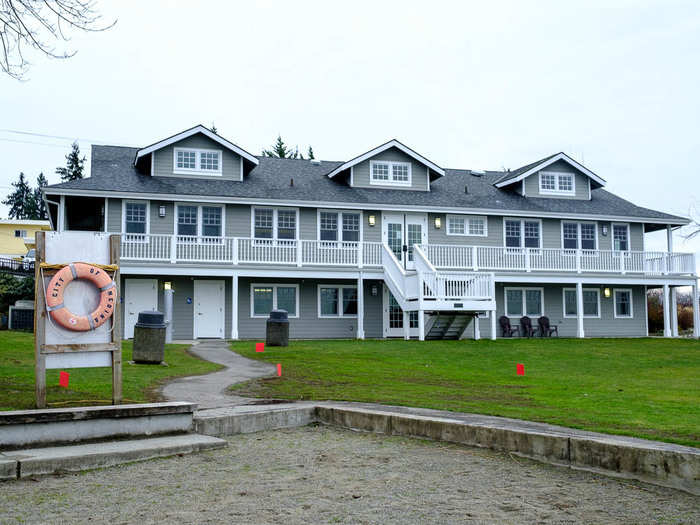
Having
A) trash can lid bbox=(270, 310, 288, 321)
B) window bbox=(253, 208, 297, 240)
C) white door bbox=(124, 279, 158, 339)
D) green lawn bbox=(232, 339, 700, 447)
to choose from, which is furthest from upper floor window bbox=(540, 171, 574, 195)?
white door bbox=(124, 279, 158, 339)

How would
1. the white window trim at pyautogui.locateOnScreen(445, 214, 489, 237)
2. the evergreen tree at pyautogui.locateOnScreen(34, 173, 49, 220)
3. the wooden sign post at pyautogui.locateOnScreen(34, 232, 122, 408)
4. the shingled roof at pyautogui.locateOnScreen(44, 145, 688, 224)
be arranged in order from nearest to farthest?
the wooden sign post at pyautogui.locateOnScreen(34, 232, 122, 408) < the shingled roof at pyautogui.locateOnScreen(44, 145, 688, 224) < the white window trim at pyautogui.locateOnScreen(445, 214, 489, 237) < the evergreen tree at pyautogui.locateOnScreen(34, 173, 49, 220)

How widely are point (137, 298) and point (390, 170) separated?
36.1 feet

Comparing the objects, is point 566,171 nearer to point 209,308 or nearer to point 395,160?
point 395,160

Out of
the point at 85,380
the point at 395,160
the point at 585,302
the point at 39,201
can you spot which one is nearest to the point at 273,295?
the point at 395,160

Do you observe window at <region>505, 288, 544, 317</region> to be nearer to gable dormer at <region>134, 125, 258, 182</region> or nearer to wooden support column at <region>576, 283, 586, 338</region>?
wooden support column at <region>576, 283, 586, 338</region>

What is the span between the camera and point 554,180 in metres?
30.5

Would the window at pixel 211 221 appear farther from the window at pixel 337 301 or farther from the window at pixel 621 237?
the window at pixel 621 237

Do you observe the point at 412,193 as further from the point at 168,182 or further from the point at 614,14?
the point at 614,14

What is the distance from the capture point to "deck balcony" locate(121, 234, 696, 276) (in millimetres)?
23547

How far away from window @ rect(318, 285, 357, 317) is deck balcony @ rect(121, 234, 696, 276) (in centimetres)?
173

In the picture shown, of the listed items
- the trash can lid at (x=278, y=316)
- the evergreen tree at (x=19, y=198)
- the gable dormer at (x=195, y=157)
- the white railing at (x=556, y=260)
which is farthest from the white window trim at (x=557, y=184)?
the evergreen tree at (x=19, y=198)

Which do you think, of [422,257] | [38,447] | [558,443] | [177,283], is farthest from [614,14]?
[177,283]

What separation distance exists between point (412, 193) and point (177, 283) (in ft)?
32.1

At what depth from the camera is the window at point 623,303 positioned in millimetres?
29938
